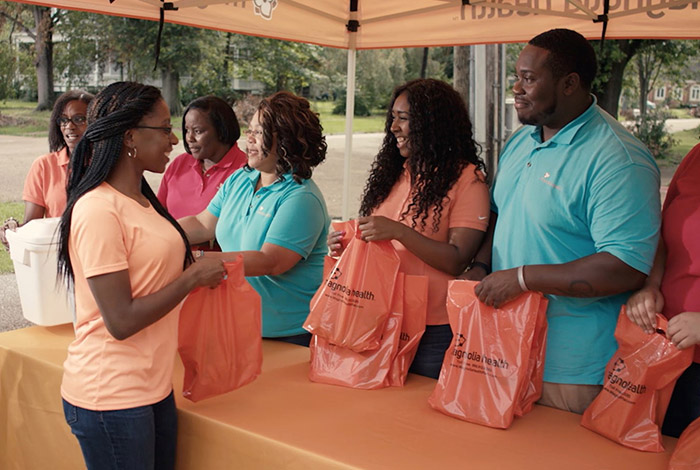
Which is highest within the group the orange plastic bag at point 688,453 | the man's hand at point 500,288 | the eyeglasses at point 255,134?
the eyeglasses at point 255,134

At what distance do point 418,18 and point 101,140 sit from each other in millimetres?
2780

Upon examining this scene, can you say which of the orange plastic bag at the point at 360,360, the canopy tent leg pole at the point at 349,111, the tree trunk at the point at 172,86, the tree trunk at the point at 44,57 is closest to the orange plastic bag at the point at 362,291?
the orange plastic bag at the point at 360,360

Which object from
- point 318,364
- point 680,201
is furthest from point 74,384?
point 680,201

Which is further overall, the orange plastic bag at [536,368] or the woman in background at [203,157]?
the woman in background at [203,157]

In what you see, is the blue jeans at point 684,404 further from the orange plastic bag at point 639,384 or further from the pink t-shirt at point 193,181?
the pink t-shirt at point 193,181

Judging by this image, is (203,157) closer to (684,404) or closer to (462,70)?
(684,404)

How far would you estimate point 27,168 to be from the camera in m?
9.62

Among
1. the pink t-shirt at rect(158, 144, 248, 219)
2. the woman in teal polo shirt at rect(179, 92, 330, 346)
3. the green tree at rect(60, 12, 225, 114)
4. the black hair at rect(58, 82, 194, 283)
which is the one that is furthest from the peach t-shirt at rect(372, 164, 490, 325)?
the green tree at rect(60, 12, 225, 114)

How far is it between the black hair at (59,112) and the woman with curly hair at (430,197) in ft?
5.70

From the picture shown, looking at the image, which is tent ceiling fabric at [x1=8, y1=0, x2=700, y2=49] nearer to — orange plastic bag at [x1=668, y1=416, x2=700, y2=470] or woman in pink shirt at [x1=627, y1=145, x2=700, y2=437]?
woman in pink shirt at [x1=627, y1=145, x2=700, y2=437]

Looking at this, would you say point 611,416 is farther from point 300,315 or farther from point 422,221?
point 300,315

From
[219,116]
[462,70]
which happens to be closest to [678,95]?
[462,70]

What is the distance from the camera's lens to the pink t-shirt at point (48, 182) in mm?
3559

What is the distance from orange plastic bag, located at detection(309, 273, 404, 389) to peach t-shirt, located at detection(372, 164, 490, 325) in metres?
0.10
